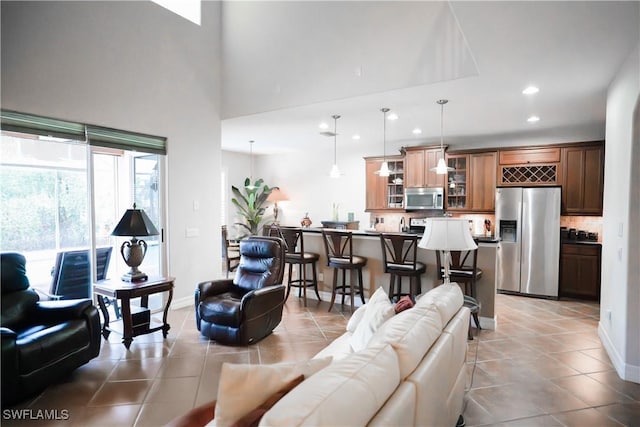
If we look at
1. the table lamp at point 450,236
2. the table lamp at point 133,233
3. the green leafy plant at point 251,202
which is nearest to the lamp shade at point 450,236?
the table lamp at point 450,236

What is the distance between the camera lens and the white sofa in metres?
1.03

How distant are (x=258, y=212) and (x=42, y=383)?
243 inches

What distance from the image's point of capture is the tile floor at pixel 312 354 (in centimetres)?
244

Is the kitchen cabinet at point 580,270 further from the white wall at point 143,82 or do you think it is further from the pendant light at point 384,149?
the white wall at point 143,82

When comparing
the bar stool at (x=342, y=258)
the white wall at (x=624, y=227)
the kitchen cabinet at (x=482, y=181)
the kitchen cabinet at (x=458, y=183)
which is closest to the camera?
the white wall at (x=624, y=227)

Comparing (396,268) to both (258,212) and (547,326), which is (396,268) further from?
(258,212)

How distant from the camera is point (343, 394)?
1087mm

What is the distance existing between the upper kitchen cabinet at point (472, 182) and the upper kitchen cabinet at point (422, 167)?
22 centimetres

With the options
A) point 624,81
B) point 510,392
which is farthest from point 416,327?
point 624,81

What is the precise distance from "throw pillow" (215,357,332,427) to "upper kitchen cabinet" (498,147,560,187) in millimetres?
5764

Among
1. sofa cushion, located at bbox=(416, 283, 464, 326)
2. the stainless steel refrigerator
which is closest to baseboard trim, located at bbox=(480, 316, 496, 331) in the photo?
the stainless steel refrigerator

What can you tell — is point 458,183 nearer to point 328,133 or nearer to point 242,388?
point 328,133

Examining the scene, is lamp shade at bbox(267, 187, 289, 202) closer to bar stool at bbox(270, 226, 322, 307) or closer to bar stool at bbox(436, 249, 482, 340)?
bar stool at bbox(270, 226, 322, 307)

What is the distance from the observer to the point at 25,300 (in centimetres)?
299
